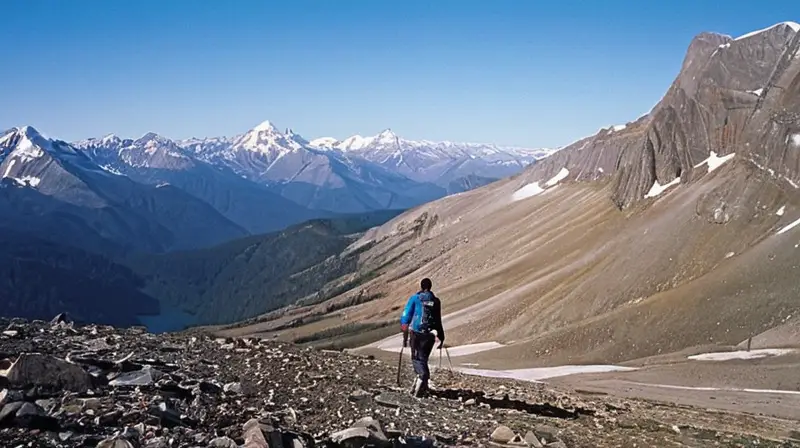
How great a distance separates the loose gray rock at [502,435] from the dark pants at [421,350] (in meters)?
4.96

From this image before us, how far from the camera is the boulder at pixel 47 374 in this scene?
1287cm

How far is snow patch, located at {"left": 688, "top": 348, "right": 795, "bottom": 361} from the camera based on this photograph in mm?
47031

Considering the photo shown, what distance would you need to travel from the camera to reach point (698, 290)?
62.4 meters

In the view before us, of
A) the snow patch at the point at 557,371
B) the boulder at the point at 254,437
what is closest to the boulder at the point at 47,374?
the boulder at the point at 254,437

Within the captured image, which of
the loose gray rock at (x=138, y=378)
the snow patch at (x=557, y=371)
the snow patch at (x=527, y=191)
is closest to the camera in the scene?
the loose gray rock at (x=138, y=378)

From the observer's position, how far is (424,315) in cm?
1928

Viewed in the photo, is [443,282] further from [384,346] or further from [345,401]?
[345,401]

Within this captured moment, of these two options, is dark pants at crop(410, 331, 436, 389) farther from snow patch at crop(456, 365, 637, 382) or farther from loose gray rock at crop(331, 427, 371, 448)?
snow patch at crop(456, 365, 637, 382)

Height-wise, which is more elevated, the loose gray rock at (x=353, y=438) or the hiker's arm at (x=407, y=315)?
the hiker's arm at (x=407, y=315)

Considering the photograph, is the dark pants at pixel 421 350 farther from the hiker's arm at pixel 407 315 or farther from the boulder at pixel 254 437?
the boulder at pixel 254 437

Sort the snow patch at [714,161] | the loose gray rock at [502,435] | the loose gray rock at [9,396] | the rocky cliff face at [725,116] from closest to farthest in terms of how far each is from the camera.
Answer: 1. the loose gray rock at [9,396]
2. the loose gray rock at [502,435]
3. the rocky cliff face at [725,116]
4. the snow patch at [714,161]

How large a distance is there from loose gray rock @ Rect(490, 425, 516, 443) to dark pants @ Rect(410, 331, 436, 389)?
16.3 ft

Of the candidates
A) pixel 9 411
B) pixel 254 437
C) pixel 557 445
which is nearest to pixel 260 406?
pixel 254 437

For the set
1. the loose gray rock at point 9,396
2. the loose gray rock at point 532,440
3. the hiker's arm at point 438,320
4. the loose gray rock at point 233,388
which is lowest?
the loose gray rock at point 532,440
